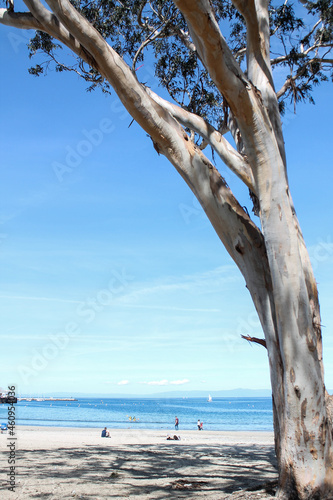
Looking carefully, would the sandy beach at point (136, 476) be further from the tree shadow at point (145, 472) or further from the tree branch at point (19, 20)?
the tree branch at point (19, 20)

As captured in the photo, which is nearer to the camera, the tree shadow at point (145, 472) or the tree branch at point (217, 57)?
the tree branch at point (217, 57)

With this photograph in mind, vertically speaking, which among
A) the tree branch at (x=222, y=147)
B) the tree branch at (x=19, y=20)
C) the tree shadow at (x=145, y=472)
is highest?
the tree branch at (x=19, y=20)

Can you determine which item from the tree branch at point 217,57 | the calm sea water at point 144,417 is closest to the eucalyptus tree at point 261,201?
the tree branch at point 217,57

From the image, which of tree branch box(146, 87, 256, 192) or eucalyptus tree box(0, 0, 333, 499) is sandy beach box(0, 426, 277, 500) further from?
tree branch box(146, 87, 256, 192)

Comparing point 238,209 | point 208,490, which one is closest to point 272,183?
Result: point 238,209

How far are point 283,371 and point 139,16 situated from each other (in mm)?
7030

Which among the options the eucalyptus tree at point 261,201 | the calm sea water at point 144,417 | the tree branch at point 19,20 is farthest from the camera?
the calm sea water at point 144,417

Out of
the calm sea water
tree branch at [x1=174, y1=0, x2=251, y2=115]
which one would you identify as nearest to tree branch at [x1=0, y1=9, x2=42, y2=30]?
tree branch at [x1=174, y1=0, x2=251, y2=115]

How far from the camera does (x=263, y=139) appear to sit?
162 inches

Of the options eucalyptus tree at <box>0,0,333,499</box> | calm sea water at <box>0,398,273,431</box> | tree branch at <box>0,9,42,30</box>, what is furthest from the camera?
calm sea water at <box>0,398,273,431</box>

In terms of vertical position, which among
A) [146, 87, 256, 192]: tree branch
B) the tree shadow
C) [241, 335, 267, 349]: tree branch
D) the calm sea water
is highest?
[146, 87, 256, 192]: tree branch

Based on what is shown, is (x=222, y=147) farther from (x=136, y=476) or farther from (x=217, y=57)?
(x=136, y=476)

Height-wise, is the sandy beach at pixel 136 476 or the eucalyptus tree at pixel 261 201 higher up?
the eucalyptus tree at pixel 261 201

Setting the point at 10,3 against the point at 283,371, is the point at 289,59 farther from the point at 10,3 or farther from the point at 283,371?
the point at 283,371
